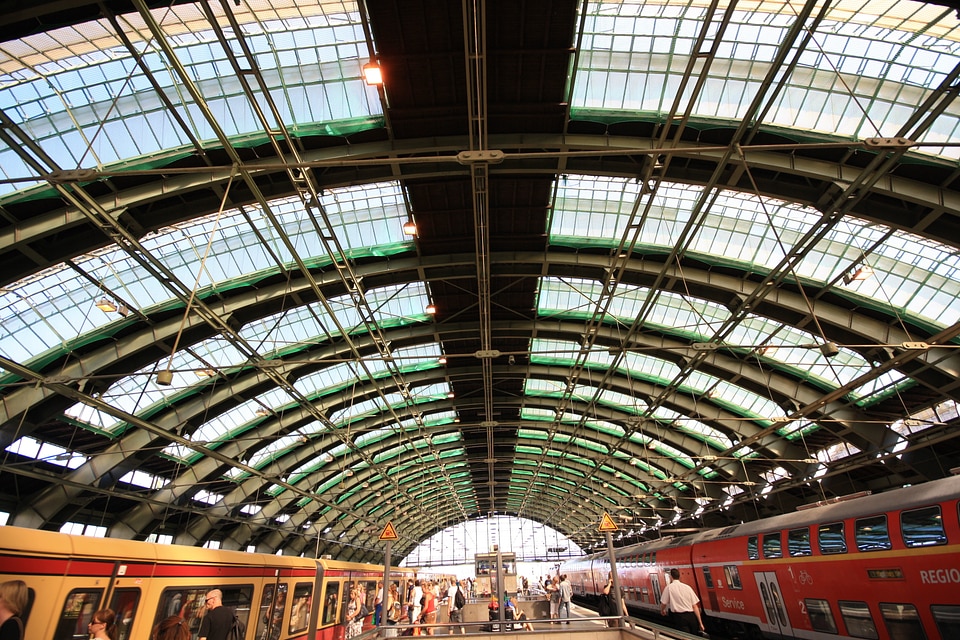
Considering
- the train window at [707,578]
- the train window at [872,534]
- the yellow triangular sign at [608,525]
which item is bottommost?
the train window at [707,578]

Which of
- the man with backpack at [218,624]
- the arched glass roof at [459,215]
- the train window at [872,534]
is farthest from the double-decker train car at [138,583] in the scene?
the train window at [872,534]

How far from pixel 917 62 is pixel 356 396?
28.8 metres

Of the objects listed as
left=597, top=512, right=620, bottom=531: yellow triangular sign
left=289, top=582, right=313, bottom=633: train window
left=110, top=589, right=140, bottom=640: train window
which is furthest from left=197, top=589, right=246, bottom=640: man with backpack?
left=597, top=512, right=620, bottom=531: yellow triangular sign

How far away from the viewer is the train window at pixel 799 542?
1533 centimetres

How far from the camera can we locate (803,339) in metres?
24.4

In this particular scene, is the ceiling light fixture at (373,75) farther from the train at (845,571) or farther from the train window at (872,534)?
the train window at (872,534)

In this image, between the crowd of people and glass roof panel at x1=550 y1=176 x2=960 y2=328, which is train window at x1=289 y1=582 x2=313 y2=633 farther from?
glass roof panel at x1=550 y1=176 x2=960 y2=328

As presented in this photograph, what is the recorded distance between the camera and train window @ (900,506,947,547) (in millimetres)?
10875

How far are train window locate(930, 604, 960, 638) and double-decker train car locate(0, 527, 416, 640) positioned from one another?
13.0 m

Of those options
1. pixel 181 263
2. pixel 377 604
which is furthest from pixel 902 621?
pixel 181 263

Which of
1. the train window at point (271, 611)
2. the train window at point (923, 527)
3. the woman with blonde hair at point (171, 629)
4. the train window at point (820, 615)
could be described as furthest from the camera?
the train window at point (820, 615)

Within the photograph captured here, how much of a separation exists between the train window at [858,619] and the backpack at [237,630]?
1532 cm

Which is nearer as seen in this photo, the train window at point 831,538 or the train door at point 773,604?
the train window at point 831,538

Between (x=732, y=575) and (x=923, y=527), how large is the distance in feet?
33.6
